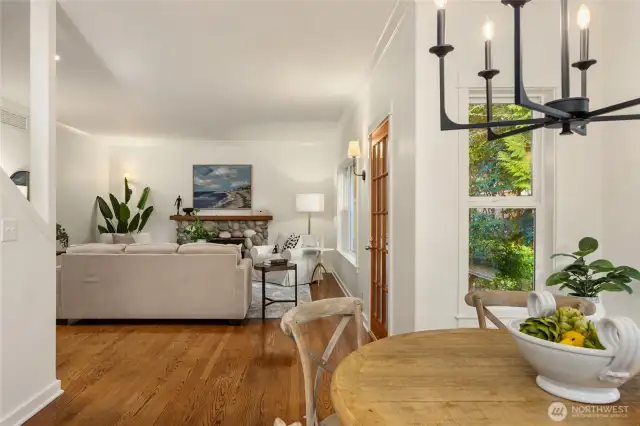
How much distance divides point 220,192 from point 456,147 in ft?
21.1

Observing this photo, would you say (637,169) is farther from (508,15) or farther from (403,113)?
(403,113)

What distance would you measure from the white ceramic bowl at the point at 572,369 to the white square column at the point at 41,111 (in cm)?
268

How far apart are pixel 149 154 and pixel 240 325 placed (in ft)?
17.6

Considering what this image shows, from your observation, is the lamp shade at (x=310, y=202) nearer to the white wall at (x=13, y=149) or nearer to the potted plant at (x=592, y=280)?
the white wall at (x=13, y=149)

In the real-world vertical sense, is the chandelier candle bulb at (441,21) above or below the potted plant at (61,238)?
above

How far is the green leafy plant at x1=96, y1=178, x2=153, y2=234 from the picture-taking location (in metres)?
7.84

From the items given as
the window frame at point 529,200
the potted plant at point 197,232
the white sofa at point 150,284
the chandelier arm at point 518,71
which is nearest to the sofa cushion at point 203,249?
the white sofa at point 150,284

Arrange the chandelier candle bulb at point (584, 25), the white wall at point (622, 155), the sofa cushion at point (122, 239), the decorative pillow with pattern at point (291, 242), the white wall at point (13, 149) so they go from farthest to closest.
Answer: the decorative pillow with pattern at point (291, 242), the sofa cushion at point (122, 239), the white wall at point (13, 149), the white wall at point (622, 155), the chandelier candle bulb at point (584, 25)

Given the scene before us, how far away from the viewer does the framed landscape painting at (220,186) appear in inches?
332

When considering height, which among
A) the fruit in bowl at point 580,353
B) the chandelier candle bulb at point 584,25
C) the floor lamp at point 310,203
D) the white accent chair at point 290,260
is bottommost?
the white accent chair at point 290,260

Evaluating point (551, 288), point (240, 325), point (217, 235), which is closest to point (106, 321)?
point (240, 325)

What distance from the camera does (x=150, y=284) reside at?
4406mm

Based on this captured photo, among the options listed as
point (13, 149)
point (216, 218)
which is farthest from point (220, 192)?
point (13, 149)

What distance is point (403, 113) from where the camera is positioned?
3025mm
